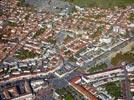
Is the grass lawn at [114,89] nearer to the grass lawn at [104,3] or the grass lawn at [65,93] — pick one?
the grass lawn at [65,93]

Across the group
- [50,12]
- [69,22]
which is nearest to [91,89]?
[69,22]

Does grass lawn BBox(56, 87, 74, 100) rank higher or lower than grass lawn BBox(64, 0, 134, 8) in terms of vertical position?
lower

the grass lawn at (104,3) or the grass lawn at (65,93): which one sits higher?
the grass lawn at (104,3)

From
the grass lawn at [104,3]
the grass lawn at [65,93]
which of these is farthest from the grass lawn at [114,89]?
the grass lawn at [104,3]

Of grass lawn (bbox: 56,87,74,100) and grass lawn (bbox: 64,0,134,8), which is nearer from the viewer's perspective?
grass lawn (bbox: 56,87,74,100)

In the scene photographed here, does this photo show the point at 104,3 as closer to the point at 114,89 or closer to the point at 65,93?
the point at 114,89

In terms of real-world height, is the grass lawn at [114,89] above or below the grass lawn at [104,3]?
below

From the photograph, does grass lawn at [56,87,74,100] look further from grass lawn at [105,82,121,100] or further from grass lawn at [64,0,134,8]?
grass lawn at [64,0,134,8]

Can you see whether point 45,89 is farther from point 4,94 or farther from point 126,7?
point 126,7

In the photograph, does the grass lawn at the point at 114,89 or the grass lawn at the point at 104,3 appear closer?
the grass lawn at the point at 114,89

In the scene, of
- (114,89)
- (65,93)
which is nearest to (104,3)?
(114,89)

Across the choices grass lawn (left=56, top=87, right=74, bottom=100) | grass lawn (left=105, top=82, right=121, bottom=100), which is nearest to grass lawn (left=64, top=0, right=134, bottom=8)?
grass lawn (left=105, top=82, right=121, bottom=100)
